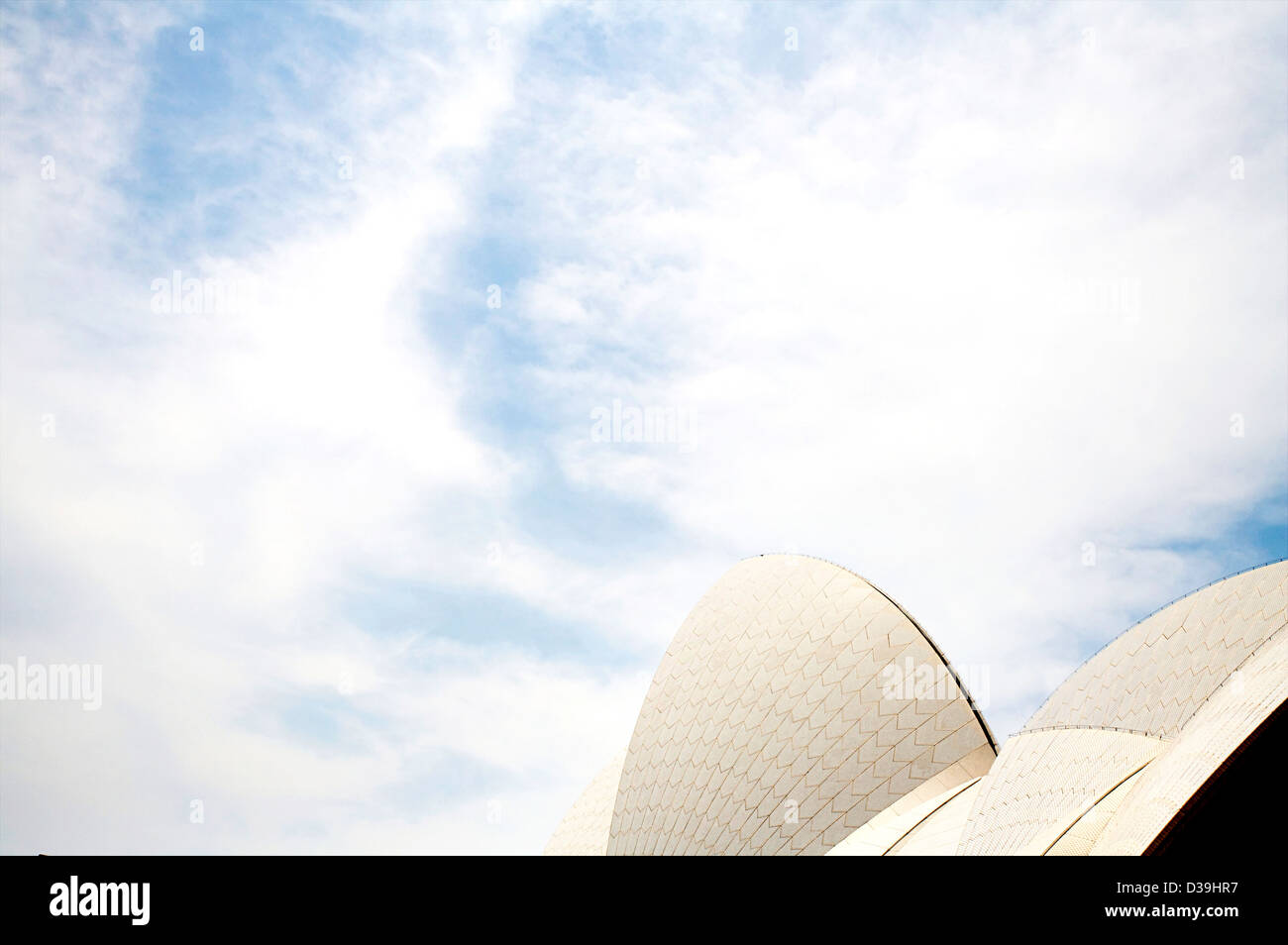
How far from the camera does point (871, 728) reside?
15.0m

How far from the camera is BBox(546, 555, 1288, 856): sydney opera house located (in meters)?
8.83

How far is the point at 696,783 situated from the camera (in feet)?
55.7

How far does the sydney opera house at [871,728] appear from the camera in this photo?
29.0 ft
